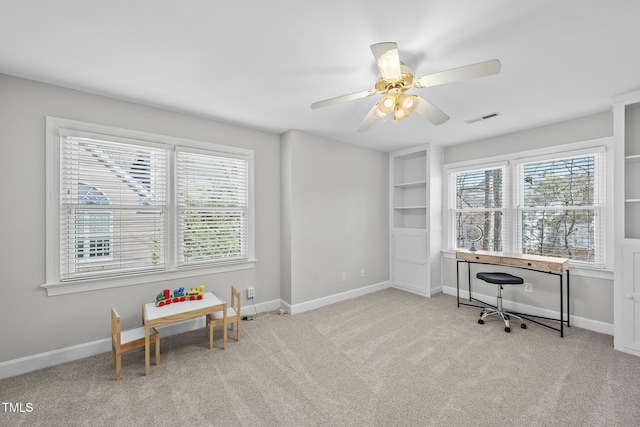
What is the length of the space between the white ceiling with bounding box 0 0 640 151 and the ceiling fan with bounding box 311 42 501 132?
218 millimetres

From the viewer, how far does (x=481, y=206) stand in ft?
13.3

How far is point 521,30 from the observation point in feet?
5.43

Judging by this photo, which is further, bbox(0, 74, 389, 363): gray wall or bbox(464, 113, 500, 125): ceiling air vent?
bbox(464, 113, 500, 125): ceiling air vent

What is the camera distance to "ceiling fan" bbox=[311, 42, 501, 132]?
4.84ft

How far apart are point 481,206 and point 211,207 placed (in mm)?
3843

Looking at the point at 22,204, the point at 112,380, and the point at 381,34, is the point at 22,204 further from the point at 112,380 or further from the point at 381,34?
the point at 381,34

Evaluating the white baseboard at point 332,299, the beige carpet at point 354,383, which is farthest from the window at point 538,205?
the white baseboard at point 332,299

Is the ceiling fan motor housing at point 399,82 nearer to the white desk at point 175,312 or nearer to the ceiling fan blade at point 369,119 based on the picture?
the ceiling fan blade at point 369,119

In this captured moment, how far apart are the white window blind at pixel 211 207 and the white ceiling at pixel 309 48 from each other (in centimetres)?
66

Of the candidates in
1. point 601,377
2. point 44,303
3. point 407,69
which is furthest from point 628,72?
point 44,303

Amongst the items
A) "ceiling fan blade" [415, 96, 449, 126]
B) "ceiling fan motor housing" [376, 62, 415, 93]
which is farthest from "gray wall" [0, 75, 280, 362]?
"ceiling fan blade" [415, 96, 449, 126]

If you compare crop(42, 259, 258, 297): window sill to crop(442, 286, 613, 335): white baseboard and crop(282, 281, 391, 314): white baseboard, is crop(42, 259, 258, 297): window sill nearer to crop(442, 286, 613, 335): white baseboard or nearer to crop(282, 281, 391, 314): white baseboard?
crop(282, 281, 391, 314): white baseboard

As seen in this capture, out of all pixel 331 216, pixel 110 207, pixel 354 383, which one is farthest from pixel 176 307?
pixel 331 216

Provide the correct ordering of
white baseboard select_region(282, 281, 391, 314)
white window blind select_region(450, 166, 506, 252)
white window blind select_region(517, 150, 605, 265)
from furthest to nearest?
white window blind select_region(450, 166, 506, 252)
white baseboard select_region(282, 281, 391, 314)
white window blind select_region(517, 150, 605, 265)
